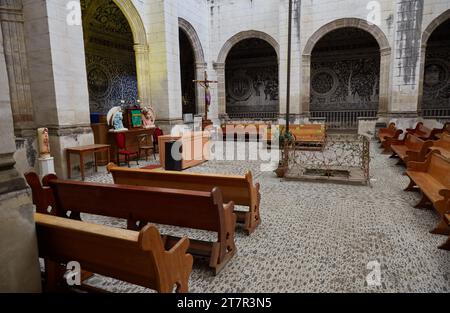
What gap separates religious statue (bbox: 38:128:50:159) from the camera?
5930 mm

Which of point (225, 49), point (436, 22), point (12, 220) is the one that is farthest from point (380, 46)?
point (12, 220)

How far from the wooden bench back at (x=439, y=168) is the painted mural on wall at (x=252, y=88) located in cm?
1329

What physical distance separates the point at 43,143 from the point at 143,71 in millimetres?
4979

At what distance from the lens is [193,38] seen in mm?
13359

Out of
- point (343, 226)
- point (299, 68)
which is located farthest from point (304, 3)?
point (343, 226)

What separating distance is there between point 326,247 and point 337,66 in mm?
15284

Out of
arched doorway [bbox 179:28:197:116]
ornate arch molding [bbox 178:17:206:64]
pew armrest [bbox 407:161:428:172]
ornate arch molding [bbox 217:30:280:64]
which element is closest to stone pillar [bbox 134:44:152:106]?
ornate arch molding [bbox 178:17:206:64]

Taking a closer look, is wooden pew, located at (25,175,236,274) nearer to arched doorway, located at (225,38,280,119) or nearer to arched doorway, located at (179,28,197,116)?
arched doorway, located at (179,28,197,116)

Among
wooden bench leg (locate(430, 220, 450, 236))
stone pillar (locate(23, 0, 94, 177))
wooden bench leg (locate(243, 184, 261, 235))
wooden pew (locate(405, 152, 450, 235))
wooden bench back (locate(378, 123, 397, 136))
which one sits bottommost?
wooden bench leg (locate(430, 220, 450, 236))

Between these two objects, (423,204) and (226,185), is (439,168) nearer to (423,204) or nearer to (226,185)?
(423,204)

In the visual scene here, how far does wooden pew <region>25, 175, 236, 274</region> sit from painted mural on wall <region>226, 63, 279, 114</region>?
15.5 m

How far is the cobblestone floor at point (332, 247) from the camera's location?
2559 mm

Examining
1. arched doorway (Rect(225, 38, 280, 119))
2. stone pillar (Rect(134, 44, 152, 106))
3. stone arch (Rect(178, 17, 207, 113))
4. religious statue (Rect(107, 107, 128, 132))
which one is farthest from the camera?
arched doorway (Rect(225, 38, 280, 119))

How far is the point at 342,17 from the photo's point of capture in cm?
1228
